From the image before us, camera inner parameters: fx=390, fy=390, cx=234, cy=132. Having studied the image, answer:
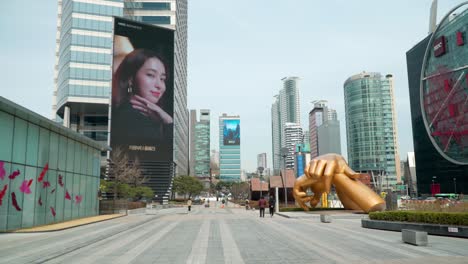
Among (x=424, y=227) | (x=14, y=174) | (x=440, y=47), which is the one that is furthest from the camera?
(x=440, y=47)

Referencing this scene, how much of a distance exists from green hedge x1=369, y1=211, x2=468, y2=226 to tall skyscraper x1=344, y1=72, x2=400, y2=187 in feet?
450

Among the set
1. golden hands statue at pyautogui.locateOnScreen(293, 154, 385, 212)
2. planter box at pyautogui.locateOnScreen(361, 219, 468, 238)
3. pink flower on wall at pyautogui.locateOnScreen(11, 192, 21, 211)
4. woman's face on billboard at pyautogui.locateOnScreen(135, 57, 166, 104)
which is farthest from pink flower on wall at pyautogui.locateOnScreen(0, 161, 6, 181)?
woman's face on billboard at pyautogui.locateOnScreen(135, 57, 166, 104)

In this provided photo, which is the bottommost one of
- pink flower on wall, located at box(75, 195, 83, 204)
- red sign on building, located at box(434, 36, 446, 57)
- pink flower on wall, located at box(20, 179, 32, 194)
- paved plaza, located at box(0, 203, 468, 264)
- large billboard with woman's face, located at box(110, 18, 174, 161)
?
paved plaza, located at box(0, 203, 468, 264)

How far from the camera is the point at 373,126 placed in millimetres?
150000

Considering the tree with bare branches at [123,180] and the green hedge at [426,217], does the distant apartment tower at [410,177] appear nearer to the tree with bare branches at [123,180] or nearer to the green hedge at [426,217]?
the tree with bare branches at [123,180]

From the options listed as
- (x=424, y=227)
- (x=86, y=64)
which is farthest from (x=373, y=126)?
(x=424, y=227)

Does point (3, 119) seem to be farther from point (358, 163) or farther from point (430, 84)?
Result: point (358, 163)

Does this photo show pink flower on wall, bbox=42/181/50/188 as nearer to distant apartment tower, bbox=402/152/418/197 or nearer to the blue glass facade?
the blue glass facade

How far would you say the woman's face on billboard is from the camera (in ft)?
241

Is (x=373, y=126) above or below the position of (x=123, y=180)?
above

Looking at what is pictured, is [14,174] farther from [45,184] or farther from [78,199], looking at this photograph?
[78,199]

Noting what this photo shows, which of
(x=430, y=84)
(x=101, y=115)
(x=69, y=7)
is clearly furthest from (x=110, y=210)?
(x=430, y=84)

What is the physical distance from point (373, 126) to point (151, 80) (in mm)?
102936

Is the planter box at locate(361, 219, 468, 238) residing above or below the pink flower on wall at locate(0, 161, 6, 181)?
below
